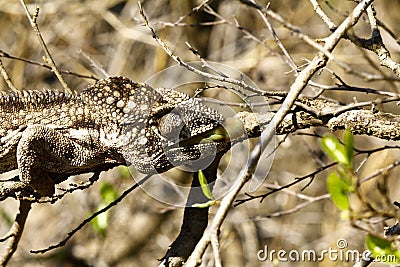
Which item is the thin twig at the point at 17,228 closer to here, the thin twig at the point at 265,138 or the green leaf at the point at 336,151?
the thin twig at the point at 265,138

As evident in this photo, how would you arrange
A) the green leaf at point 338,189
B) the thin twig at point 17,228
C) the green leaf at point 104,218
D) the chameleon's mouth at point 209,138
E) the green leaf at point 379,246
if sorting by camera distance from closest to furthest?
the green leaf at point 338,189 → the green leaf at point 379,246 → the chameleon's mouth at point 209,138 → the thin twig at point 17,228 → the green leaf at point 104,218

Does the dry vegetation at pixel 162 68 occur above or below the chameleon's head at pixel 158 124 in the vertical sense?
above

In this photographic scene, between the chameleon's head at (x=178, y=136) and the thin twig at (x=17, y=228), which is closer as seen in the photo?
the chameleon's head at (x=178, y=136)

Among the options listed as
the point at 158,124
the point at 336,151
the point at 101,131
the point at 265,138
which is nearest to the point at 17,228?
the point at 101,131

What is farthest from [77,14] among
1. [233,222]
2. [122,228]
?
[233,222]

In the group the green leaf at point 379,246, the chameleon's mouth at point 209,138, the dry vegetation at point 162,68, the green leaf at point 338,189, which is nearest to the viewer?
the green leaf at point 338,189

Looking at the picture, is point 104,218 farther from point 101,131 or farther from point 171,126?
point 171,126

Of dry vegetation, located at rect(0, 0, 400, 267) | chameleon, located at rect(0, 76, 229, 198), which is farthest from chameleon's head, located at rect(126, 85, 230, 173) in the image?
dry vegetation, located at rect(0, 0, 400, 267)

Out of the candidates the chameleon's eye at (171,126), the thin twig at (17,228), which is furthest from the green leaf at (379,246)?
the thin twig at (17,228)

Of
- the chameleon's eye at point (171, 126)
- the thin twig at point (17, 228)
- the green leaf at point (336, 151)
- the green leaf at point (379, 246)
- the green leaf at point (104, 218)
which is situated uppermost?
the green leaf at point (104, 218)
